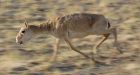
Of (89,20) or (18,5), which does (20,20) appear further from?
(89,20)

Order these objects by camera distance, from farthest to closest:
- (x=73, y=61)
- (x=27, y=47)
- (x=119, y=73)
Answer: (x=27, y=47), (x=73, y=61), (x=119, y=73)

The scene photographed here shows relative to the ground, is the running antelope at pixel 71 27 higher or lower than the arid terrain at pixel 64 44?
higher

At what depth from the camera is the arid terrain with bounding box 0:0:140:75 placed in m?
9.43

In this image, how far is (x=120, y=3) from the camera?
14516 millimetres

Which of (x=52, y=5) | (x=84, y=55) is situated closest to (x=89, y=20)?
(x=84, y=55)

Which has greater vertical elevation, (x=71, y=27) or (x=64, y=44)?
(x=71, y=27)

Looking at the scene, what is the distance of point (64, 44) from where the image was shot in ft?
36.3

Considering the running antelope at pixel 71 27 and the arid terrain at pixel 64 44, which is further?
the running antelope at pixel 71 27

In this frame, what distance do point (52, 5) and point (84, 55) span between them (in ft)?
15.8

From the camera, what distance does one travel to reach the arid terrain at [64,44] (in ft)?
30.9

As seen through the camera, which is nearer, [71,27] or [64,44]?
[71,27]

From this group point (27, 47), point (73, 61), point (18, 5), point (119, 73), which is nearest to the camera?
point (119, 73)

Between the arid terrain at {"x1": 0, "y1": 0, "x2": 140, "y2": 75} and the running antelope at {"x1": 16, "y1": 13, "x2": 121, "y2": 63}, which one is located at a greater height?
the running antelope at {"x1": 16, "y1": 13, "x2": 121, "y2": 63}

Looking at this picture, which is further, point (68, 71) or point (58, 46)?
point (58, 46)
